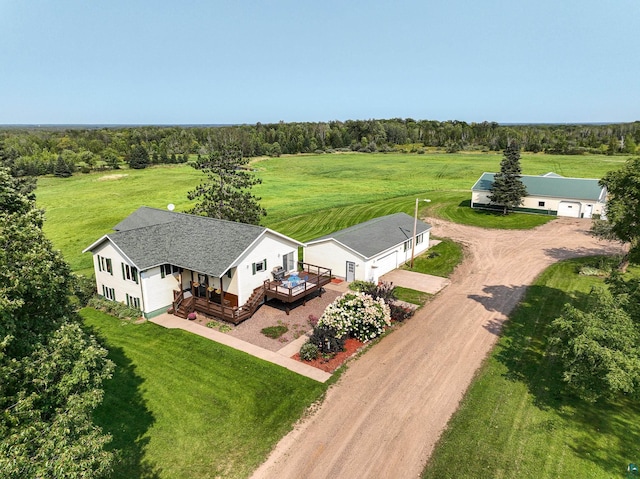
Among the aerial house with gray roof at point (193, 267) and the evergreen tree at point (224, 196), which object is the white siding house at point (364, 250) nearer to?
the aerial house with gray roof at point (193, 267)

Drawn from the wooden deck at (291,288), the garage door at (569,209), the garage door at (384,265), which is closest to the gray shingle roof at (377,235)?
the garage door at (384,265)

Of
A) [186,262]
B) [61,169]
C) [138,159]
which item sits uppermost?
[138,159]

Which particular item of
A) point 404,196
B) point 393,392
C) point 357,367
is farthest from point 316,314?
point 404,196

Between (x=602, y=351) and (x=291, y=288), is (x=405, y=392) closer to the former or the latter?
(x=602, y=351)

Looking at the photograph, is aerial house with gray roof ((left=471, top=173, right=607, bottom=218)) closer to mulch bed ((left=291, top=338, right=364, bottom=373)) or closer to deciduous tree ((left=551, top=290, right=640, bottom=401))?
deciduous tree ((left=551, top=290, right=640, bottom=401))

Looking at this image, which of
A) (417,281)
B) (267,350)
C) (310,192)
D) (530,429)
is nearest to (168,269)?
(267,350)

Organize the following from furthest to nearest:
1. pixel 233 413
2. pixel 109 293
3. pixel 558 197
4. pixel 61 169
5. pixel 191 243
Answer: pixel 61 169 < pixel 558 197 < pixel 109 293 < pixel 191 243 < pixel 233 413

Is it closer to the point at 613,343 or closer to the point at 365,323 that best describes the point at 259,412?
the point at 365,323

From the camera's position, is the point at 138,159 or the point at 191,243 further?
the point at 138,159
